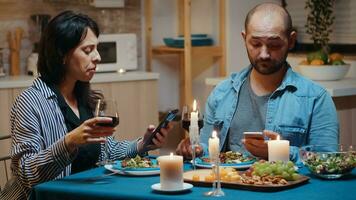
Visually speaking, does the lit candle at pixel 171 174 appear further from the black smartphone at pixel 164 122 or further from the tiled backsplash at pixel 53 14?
the tiled backsplash at pixel 53 14

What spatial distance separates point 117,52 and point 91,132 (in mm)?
2651

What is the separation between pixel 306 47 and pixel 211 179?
9.73 ft

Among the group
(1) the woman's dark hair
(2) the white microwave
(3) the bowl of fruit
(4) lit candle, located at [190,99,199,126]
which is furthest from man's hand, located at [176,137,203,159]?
(2) the white microwave

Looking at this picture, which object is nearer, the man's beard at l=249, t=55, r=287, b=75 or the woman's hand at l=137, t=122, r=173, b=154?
the woman's hand at l=137, t=122, r=173, b=154

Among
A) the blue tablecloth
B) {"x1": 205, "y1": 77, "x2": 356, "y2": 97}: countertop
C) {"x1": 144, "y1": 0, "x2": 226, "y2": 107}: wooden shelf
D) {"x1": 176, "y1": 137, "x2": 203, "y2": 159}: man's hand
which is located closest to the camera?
the blue tablecloth

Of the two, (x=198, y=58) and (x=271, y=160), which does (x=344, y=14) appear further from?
(x=271, y=160)

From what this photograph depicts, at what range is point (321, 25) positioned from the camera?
15.1 ft

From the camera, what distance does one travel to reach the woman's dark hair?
111 inches

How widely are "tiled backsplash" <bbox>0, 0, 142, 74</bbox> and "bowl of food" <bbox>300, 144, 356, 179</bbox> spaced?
3.03 m

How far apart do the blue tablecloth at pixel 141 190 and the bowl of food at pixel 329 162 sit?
24 mm

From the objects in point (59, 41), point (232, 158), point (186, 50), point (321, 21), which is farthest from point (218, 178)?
point (186, 50)

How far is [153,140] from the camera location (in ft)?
9.05

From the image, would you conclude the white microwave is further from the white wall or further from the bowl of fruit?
the bowl of fruit

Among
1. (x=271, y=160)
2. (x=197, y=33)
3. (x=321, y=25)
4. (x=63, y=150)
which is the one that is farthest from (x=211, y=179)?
(x=197, y=33)
